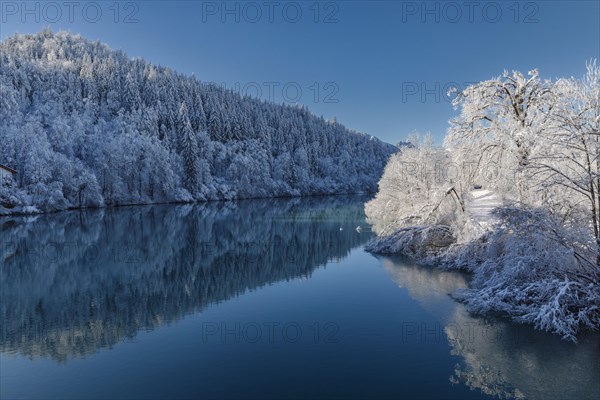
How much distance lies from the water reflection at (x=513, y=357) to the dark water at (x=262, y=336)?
0.14ft

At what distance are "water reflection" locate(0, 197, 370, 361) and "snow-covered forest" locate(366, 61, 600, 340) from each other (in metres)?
9.57

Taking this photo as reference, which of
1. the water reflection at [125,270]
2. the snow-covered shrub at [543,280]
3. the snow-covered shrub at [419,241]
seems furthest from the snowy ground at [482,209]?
the water reflection at [125,270]

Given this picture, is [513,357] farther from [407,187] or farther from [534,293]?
[407,187]

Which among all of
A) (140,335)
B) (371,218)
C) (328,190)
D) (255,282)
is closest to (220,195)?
(328,190)

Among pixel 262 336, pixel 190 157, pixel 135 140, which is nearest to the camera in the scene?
pixel 262 336

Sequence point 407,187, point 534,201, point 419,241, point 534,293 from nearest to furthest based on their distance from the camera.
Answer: point 534,293 → point 534,201 → point 419,241 → point 407,187

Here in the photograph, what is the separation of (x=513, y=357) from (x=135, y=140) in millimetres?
75170

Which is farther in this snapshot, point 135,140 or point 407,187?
point 135,140

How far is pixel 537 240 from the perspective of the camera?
1289 centimetres

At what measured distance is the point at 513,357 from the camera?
10.1m

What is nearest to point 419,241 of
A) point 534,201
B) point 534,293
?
point 534,201

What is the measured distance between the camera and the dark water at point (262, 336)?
8.76 meters

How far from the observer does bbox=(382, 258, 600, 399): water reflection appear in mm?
8508

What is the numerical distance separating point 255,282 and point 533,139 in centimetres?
1317
